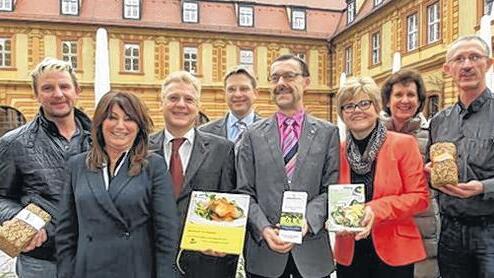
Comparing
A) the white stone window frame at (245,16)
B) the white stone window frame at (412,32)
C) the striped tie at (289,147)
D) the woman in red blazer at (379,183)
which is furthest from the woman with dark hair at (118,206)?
the white stone window frame at (245,16)

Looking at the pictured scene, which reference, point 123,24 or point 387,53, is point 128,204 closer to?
point 387,53

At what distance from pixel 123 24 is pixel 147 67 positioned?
7.99ft

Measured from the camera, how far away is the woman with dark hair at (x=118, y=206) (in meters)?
2.66

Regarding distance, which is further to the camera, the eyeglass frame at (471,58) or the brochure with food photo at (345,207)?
the eyeglass frame at (471,58)

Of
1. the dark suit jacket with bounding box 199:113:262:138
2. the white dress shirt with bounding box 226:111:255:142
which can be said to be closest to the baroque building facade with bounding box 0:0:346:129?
the dark suit jacket with bounding box 199:113:262:138

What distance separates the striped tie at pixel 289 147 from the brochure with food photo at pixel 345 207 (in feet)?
0.88

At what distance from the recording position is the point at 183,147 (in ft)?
10.7

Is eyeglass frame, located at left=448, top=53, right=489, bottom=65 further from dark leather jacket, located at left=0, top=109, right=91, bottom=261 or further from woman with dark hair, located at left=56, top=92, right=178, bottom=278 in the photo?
dark leather jacket, located at left=0, top=109, right=91, bottom=261

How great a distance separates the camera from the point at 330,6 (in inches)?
1345

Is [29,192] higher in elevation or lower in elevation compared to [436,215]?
higher

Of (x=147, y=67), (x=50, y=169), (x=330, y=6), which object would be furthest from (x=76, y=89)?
(x=330, y=6)

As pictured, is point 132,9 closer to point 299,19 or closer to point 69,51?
point 69,51

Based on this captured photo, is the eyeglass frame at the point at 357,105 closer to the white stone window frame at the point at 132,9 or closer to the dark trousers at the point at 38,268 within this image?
the dark trousers at the point at 38,268

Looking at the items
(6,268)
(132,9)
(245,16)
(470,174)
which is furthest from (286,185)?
Answer: (245,16)
